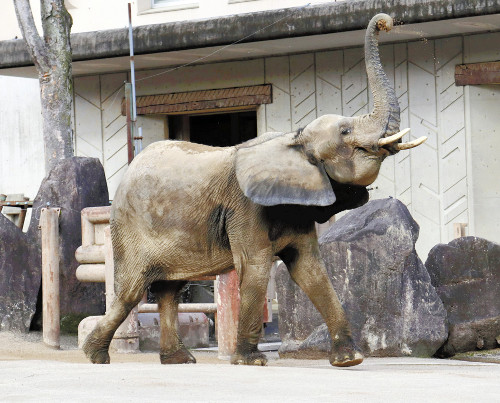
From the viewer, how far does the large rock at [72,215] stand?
11.9m

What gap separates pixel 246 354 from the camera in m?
8.12

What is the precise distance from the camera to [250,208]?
8172 mm

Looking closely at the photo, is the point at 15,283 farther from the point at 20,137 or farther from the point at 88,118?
the point at 20,137

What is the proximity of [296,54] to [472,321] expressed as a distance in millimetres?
6117

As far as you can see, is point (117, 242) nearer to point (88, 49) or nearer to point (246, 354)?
point (246, 354)

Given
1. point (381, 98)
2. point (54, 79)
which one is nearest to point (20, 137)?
point (54, 79)

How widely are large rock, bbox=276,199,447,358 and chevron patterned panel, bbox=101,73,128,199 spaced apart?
23.2 feet

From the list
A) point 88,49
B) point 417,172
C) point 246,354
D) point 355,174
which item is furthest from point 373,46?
point 88,49

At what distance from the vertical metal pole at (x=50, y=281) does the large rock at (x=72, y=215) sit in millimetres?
567

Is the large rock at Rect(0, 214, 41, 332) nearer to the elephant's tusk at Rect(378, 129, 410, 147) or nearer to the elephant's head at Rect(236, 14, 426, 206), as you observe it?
the elephant's head at Rect(236, 14, 426, 206)

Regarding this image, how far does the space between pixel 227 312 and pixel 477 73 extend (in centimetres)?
530

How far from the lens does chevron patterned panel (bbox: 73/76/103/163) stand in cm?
1688

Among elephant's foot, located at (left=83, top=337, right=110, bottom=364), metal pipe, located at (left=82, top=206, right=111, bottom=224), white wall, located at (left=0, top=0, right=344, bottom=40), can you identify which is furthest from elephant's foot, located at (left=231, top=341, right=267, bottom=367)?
white wall, located at (left=0, top=0, right=344, bottom=40)

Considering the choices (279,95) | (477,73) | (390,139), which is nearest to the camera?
(390,139)
